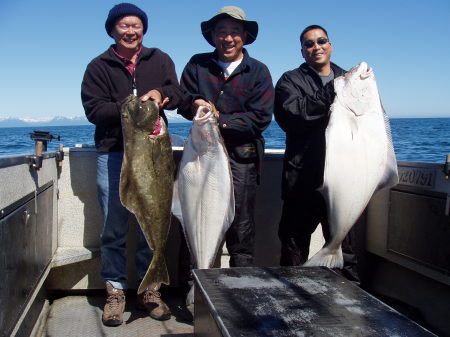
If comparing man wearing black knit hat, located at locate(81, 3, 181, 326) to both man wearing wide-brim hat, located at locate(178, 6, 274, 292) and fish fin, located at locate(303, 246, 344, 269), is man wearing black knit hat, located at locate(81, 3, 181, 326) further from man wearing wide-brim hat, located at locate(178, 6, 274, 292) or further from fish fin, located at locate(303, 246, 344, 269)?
fish fin, located at locate(303, 246, 344, 269)

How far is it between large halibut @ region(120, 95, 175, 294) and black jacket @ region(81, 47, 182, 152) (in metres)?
0.24

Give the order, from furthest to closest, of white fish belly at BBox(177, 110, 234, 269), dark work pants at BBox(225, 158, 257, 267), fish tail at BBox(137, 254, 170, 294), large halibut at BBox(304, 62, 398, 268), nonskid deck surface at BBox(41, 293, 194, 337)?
1. dark work pants at BBox(225, 158, 257, 267)
2. nonskid deck surface at BBox(41, 293, 194, 337)
3. fish tail at BBox(137, 254, 170, 294)
4. white fish belly at BBox(177, 110, 234, 269)
5. large halibut at BBox(304, 62, 398, 268)

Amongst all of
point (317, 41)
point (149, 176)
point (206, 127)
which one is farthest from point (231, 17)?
point (149, 176)

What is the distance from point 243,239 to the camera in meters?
3.74

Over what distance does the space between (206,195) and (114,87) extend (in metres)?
1.18

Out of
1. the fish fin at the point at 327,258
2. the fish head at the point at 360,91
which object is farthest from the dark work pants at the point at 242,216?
the fish head at the point at 360,91

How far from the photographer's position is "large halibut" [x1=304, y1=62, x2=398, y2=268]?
3225 millimetres

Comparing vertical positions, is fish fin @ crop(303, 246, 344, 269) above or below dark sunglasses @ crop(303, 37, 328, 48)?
below

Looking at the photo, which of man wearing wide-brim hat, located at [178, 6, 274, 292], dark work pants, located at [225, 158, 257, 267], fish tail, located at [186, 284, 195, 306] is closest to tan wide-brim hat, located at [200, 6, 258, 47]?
man wearing wide-brim hat, located at [178, 6, 274, 292]

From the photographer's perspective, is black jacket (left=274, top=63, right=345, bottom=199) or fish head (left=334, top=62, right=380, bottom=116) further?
black jacket (left=274, top=63, right=345, bottom=199)

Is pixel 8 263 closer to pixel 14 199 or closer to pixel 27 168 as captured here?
pixel 14 199

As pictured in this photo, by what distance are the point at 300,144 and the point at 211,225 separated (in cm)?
100

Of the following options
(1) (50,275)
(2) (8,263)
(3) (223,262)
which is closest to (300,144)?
(3) (223,262)

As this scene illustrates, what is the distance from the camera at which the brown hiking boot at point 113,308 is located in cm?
361
